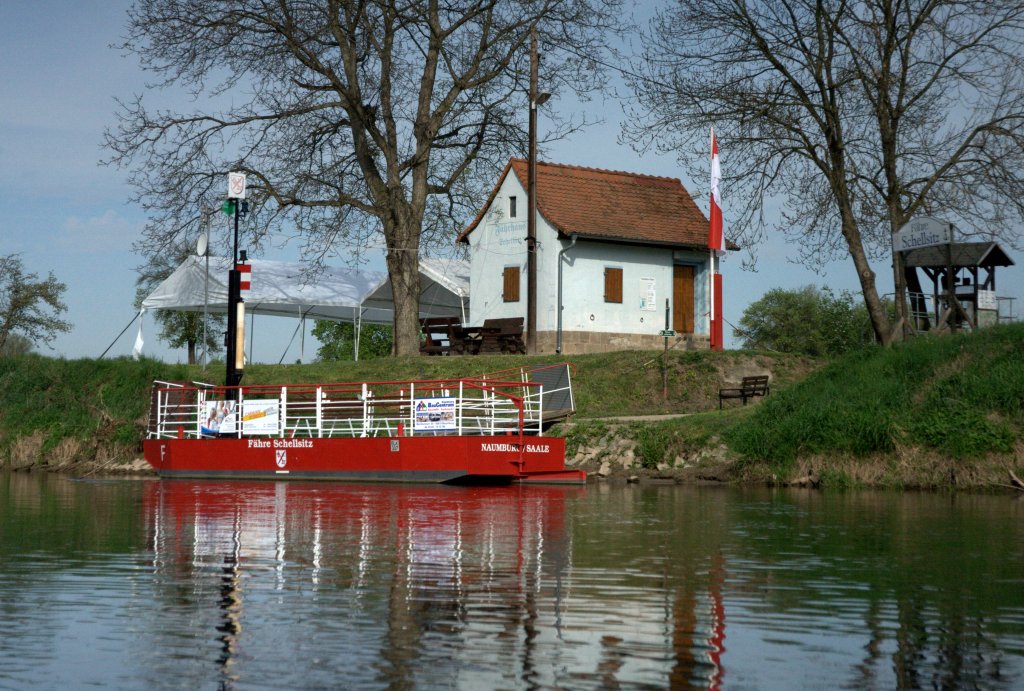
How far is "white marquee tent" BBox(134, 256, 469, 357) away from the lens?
141ft

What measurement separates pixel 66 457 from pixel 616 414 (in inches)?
596

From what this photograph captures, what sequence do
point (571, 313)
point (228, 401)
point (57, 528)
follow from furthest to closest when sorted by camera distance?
point (571, 313) → point (228, 401) → point (57, 528)

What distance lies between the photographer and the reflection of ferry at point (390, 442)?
2541cm

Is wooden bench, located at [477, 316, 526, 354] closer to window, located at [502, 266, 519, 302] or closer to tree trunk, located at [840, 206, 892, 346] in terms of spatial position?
window, located at [502, 266, 519, 302]

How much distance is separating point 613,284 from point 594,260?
1.08m

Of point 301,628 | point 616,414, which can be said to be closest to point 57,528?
point 301,628

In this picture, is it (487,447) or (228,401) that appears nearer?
(487,447)

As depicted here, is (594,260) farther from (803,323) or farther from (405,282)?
(803,323)

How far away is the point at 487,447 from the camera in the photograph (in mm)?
25266

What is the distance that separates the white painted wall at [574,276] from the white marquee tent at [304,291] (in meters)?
1.68

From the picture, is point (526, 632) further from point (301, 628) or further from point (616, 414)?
point (616, 414)

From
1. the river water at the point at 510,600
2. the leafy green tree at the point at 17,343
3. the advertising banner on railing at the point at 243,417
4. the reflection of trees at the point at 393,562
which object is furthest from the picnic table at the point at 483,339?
the leafy green tree at the point at 17,343

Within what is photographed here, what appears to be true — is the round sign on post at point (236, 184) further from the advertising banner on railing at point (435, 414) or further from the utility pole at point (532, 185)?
the utility pole at point (532, 185)

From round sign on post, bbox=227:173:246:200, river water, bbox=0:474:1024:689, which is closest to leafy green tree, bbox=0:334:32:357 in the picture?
round sign on post, bbox=227:173:246:200
